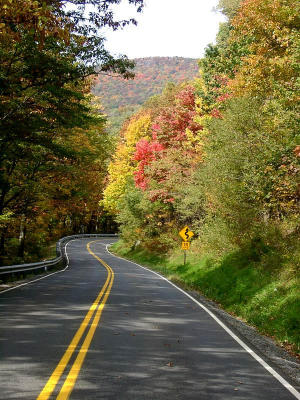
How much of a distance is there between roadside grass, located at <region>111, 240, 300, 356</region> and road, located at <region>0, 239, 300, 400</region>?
1659 millimetres

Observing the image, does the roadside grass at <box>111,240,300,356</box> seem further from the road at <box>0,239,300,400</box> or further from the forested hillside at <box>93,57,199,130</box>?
the forested hillside at <box>93,57,199,130</box>

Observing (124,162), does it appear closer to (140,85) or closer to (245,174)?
(245,174)

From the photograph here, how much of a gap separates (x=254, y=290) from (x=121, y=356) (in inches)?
364

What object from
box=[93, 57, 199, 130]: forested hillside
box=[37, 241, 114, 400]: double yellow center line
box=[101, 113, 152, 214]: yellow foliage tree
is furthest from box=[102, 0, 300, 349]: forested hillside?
box=[93, 57, 199, 130]: forested hillside

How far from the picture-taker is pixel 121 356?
22.8 feet

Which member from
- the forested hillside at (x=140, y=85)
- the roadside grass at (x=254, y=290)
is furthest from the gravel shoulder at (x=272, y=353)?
the forested hillside at (x=140, y=85)

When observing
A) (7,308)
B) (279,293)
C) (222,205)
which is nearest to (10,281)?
(7,308)

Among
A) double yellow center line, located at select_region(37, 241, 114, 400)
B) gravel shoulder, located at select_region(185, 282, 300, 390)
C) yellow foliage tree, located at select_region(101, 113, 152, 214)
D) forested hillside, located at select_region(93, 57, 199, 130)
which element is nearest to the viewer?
double yellow center line, located at select_region(37, 241, 114, 400)

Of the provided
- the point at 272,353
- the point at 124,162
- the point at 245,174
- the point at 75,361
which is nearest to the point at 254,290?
the point at 245,174

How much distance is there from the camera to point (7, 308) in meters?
11.2

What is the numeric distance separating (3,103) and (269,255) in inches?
464

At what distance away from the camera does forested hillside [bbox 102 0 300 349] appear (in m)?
12.8

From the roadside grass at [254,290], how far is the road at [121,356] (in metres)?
1.66

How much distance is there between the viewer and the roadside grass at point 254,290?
10898mm
